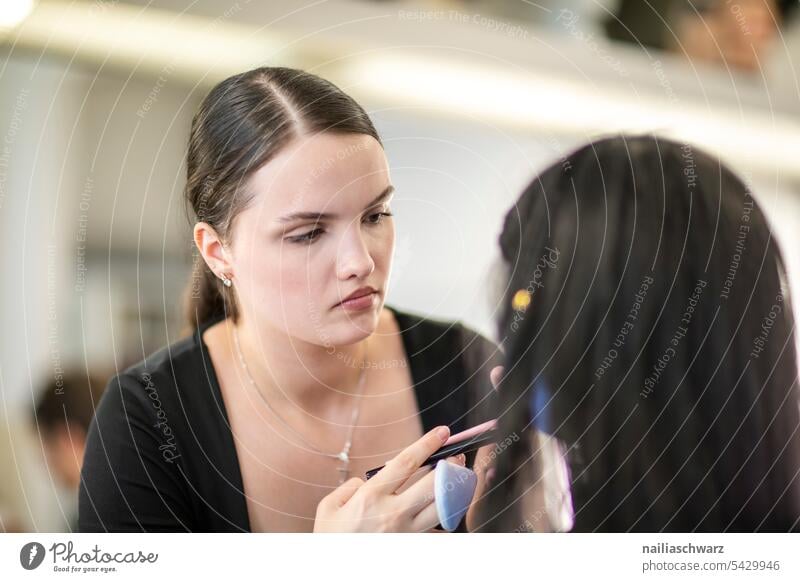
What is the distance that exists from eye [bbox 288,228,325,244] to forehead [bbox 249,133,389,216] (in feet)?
0.06

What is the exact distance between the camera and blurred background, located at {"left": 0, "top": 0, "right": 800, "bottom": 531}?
633 millimetres

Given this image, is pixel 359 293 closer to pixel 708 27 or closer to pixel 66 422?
pixel 66 422

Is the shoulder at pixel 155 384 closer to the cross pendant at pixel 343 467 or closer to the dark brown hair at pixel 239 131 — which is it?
the dark brown hair at pixel 239 131

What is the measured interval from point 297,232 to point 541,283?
22cm

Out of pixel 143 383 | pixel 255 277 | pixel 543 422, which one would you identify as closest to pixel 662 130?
pixel 543 422

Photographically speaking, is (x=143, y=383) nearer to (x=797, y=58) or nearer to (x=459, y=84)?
(x=459, y=84)

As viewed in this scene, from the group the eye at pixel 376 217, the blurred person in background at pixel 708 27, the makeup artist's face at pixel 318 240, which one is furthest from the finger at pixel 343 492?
the blurred person in background at pixel 708 27

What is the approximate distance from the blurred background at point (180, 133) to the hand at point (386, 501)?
0.13 meters

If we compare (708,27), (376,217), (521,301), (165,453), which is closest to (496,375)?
(521,301)

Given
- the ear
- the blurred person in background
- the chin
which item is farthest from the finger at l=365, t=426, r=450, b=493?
the blurred person in background

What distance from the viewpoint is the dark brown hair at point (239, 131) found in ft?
1.95

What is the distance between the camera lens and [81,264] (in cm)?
64

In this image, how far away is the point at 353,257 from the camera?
2.06 ft

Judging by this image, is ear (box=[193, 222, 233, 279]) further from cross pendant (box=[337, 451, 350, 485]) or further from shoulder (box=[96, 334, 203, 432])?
cross pendant (box=[337, 451, 350, 485])
